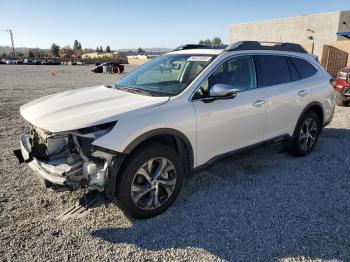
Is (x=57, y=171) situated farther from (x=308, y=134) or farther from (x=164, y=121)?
(x=308, y=134)

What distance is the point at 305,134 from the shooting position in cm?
550

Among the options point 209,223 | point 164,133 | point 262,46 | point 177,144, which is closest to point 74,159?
point 164,133

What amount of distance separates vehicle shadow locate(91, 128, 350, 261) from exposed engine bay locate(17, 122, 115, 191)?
0.62 meters

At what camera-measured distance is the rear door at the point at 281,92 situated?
15.0ft

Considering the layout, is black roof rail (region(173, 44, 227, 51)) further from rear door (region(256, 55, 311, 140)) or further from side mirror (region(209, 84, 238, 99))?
side mirror (region(209, 84, 238, 99))

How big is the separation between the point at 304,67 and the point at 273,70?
0.95m

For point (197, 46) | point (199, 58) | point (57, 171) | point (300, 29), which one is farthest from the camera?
point (300, 29)

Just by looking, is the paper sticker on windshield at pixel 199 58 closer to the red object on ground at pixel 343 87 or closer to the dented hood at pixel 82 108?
the dented hood at pixel 82 108

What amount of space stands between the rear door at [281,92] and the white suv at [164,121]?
0.02 meters

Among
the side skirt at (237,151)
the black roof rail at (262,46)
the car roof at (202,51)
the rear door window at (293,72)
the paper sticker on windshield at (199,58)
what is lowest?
the side skirt at (237,151)

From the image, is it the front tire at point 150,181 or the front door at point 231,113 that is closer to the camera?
the front tire at point 150,181

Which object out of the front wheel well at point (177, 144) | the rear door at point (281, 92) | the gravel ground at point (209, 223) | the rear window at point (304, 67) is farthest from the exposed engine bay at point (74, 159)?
the rear window at point (304, 67)

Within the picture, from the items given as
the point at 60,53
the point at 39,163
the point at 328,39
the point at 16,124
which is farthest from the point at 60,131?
the point at 60,53

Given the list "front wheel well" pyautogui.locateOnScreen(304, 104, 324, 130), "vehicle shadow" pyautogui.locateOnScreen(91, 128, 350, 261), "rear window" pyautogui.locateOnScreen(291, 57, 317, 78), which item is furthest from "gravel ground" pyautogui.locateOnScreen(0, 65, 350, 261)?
"rear window" pyautogui.locateOnScreen(291, 57, 317, 78)
